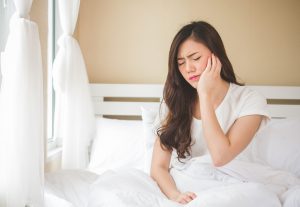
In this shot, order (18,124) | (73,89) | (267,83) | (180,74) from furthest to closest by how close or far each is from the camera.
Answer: (267,83)
(73,89)
(180,74)
(18,124)

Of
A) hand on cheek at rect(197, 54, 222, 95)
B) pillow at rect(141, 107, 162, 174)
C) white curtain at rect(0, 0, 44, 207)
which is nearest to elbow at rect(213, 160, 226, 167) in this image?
hand on cheek at rect(197, 54, 222, 95)

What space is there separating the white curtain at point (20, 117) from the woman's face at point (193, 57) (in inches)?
25.1

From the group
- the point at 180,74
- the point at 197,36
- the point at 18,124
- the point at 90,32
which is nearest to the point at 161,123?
the point at 180,74

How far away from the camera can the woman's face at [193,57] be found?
4.95ft

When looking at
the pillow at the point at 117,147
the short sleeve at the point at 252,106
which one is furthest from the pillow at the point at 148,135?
the short sleeve at the point at 252,106

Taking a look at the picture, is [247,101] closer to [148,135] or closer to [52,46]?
[148,135]

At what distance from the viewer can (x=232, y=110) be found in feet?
5.00

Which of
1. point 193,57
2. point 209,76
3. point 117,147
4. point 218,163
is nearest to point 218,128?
point 218,163

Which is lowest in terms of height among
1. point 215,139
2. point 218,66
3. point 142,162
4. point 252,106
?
point 142,162

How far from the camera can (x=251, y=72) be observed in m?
2.50

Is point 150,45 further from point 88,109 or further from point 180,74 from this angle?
point 180,74

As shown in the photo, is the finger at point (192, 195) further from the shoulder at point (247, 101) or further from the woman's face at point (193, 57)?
the woman's face at point (193, 57)

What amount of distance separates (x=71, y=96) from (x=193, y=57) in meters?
→ 0.91

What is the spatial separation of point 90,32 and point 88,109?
2.40 feet
